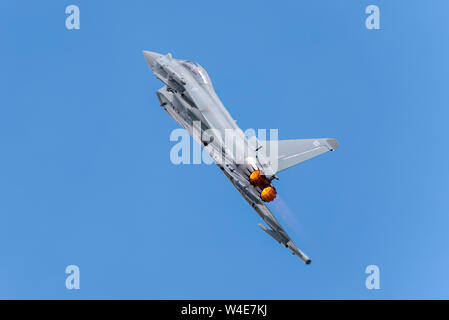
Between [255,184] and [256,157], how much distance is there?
5.78 feet

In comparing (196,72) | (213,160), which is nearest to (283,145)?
(213,160)

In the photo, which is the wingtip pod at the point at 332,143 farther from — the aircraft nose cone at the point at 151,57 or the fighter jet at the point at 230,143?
the aircraft nose cone at the point at 151,57

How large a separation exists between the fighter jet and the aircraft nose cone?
562mm

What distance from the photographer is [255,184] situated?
135 feet

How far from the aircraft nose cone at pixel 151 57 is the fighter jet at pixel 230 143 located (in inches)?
22.1

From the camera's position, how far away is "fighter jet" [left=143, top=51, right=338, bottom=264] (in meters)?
41.3

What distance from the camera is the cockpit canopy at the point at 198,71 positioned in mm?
46938

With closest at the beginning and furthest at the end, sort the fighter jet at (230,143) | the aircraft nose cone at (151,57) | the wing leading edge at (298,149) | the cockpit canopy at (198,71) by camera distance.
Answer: the fighter jet at (230,143) < the wing leading edge at (298,149) < the cockpit canopy at (198,71) < the aircraft nose cone at (151,57)

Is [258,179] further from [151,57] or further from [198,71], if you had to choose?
[151,57]

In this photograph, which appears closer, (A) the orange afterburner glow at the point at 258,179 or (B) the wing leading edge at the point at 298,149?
(A) the orange afterburner glow at the point at 258,179

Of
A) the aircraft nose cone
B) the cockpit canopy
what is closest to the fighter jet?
the cockpit canopy

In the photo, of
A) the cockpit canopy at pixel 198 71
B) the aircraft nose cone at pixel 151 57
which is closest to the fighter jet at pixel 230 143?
the cockpit canopy at pixel 198 71

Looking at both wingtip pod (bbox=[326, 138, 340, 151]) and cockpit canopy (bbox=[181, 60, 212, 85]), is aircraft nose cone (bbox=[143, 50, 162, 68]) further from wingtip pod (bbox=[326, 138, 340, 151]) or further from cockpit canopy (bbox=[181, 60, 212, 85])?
wingtip pod (bbox=[326, 138, 340, 151])

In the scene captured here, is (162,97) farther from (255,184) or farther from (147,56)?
(255,184)
